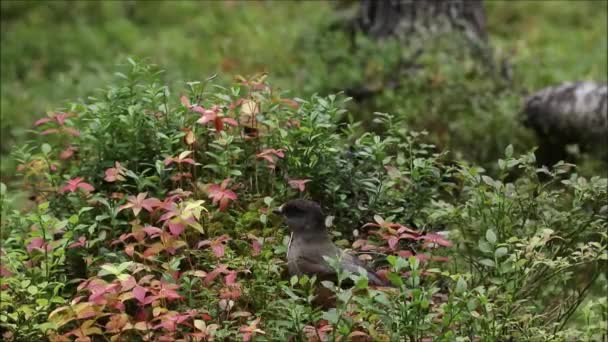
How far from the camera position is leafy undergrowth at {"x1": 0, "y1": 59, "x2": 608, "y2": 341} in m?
3.38

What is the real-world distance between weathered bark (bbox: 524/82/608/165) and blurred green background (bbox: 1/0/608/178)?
14 cm

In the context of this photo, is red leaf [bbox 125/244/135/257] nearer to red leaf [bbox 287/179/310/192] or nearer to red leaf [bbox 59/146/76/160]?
red leaf [bbox 287/179/310/192]

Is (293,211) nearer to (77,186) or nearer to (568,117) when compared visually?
(77,186)

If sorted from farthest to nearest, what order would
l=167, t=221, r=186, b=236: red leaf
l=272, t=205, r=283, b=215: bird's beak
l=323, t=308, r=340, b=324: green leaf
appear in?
l=272, t=205, r=283, b=215: bird's beak < l=167, t=221, r=186, b=236: red leaf < l=323, t=308, r=340, b=324: green leaf

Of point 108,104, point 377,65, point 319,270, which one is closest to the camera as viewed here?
point 319,270

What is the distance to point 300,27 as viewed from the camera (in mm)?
10219

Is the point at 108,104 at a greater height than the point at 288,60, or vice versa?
the point at 108,104

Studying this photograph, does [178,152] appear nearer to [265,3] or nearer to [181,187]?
[181,187]

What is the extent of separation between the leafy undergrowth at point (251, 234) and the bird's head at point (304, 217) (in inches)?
6.5

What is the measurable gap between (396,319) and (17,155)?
2.16 m

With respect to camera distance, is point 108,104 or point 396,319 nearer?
point 396,319

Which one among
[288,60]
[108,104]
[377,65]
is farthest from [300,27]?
[108,104]

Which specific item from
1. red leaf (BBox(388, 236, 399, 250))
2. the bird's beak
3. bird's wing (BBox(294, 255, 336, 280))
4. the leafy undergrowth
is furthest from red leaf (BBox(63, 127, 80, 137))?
red leaf (BBox(388, 236, 399, 250))

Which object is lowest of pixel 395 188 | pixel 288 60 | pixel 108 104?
pixel 288 60
